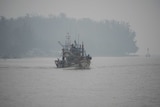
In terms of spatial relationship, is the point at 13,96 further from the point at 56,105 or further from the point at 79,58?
the point at 79,58

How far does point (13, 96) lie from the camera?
5394 cm

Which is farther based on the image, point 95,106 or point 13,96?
point 13,96

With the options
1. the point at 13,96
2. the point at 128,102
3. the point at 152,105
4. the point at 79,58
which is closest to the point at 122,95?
the point at 128,102

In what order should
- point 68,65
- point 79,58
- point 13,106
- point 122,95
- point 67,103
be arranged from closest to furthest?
point 13,106, point 67,103, point 122,95, point 79,58, point 68,65

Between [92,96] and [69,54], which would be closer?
[92,96]

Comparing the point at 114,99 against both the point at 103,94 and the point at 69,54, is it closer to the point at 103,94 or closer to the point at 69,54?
the point at 103,94

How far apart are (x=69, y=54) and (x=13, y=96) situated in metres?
66.2

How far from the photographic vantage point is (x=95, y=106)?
45031 millimetres

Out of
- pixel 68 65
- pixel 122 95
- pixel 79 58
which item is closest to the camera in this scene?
pixel 122 95

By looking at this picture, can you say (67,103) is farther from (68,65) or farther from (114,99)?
(68,65)

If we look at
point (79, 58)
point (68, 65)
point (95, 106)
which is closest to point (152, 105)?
point (95, 106)

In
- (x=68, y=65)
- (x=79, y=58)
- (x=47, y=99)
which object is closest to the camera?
(x=47, y=99)

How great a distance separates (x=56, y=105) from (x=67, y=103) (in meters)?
2.35

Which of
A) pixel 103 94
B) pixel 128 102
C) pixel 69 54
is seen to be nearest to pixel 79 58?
pixel 69 54
